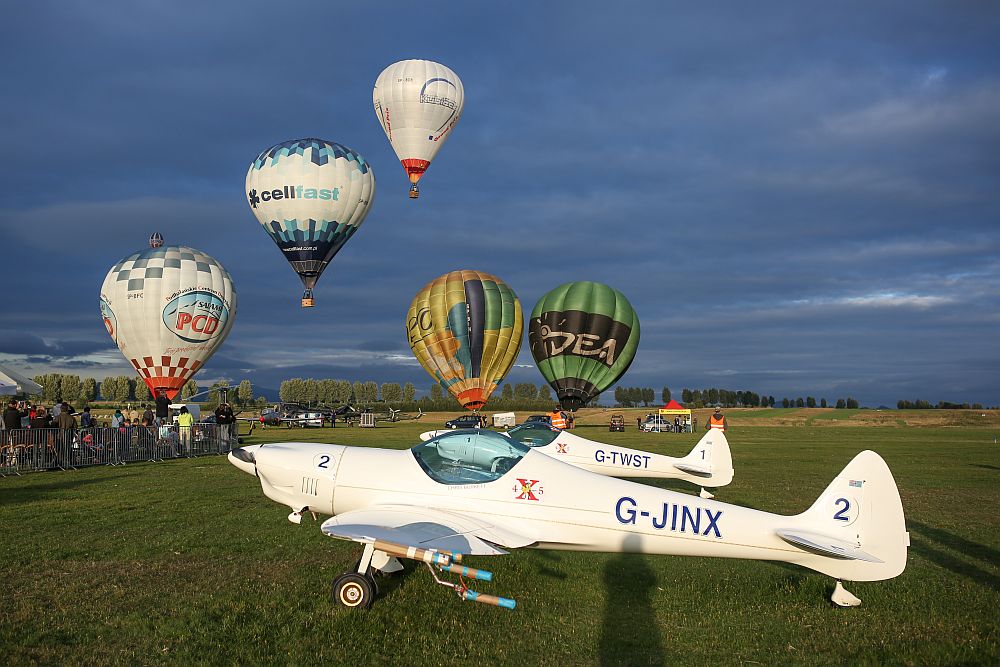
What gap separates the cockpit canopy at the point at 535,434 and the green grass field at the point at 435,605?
18.7 feet

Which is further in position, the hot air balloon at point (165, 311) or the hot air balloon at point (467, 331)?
the hot air balloon at point (467, 331)

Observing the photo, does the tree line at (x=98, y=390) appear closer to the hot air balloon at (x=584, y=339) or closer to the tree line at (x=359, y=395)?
the tree line at (x=359, y=395)

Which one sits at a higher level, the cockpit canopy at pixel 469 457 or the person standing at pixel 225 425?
the cockpit canopy at pixel 469 457

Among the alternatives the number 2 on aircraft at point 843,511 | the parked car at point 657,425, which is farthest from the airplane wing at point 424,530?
the parked car at point 657,425

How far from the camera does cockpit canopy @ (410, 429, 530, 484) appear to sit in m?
8.39

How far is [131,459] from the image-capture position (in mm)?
25125

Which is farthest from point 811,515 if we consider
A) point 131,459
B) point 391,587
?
point 131,459

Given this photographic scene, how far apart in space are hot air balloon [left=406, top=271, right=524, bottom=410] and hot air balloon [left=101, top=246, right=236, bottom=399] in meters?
13.8

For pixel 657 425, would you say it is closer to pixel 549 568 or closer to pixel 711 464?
pixel 711 464

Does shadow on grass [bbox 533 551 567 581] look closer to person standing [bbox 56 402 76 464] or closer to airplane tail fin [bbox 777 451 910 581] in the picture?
airplane tail fin [bbox 777 451 910 581]

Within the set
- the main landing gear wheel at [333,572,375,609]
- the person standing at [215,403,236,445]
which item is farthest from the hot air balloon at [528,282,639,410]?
the main landing gear wheel at [333,572,375,609]

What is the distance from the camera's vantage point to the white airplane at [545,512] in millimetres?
7555

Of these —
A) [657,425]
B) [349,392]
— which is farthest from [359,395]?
[657,425]

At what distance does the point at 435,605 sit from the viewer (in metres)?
7.93
